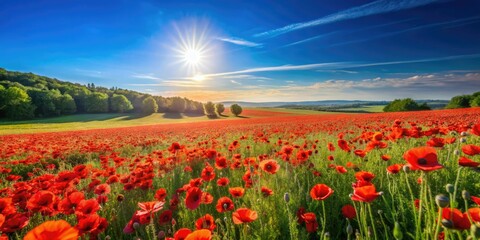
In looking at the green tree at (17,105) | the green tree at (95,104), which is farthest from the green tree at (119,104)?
→ the green tree at (17,105)

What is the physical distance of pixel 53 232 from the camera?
1011 mm

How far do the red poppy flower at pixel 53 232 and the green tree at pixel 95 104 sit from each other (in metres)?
76.6

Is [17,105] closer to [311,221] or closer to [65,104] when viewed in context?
[65,104]

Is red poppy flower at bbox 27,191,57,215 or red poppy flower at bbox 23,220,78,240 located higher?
red poppy flower at bbox 23,220,78,240

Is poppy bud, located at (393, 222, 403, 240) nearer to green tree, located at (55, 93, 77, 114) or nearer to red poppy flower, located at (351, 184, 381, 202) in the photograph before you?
red poppy flower, located at (351, 184, 381, 202)

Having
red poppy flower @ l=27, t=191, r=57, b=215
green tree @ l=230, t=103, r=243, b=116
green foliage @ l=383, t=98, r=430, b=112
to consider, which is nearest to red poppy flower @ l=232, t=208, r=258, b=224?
red poppy flower @ l=27, t=191, r=57, b=215

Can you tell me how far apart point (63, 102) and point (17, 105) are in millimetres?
10581

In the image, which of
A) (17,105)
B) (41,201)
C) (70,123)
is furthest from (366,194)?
(17,105)

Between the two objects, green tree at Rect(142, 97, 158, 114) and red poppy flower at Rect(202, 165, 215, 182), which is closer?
red poppy flower at Rect(202, 165, 215, 182)

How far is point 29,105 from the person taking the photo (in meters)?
53.0

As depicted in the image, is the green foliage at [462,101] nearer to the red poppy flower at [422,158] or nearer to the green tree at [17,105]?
the red poppy flower at [422,158]

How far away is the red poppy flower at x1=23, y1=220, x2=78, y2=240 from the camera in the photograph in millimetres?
988

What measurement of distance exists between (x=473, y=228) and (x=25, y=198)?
144 inches

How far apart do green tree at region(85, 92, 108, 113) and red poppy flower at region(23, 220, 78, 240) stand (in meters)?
76.6
